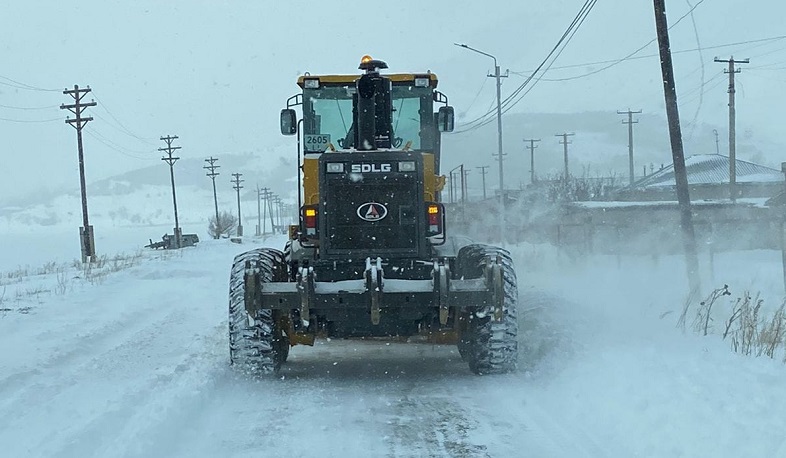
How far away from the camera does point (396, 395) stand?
779cm

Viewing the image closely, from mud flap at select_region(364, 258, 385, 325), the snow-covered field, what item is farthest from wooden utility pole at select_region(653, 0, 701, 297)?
mud flap at select_region(364, 258, 385, 325)

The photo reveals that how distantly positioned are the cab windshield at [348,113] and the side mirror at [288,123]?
13.5 inches

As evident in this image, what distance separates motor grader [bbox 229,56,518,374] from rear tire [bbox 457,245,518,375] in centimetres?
1

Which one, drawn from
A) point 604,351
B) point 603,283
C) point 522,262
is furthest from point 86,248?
point 604,351

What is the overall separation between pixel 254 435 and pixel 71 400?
1.85 metres

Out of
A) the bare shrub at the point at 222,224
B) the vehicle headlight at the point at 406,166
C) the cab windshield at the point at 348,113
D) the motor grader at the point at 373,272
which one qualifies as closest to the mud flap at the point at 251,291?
the motor grader at the point at 373,272

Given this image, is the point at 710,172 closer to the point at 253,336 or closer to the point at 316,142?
the point at 316,142

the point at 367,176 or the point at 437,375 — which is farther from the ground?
the point at 367,176

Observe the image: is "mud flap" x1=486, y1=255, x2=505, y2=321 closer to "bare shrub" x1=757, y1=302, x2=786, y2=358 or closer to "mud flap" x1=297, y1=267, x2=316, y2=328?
"mud flap" x1=297, y1=267, x2=316, y2=328

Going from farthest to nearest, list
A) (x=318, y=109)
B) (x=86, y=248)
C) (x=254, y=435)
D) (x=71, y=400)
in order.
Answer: (x=86, y=248) → (x=318, y=109) → (x=71, y=400) → (x=254, y=435)

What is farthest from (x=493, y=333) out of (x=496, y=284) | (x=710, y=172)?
(x=710, y=172)

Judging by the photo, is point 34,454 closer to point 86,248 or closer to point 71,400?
point 71,400

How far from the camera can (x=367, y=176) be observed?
27.8ft

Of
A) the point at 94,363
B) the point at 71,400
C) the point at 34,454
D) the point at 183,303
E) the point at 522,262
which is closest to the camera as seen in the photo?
the point at 34,454
